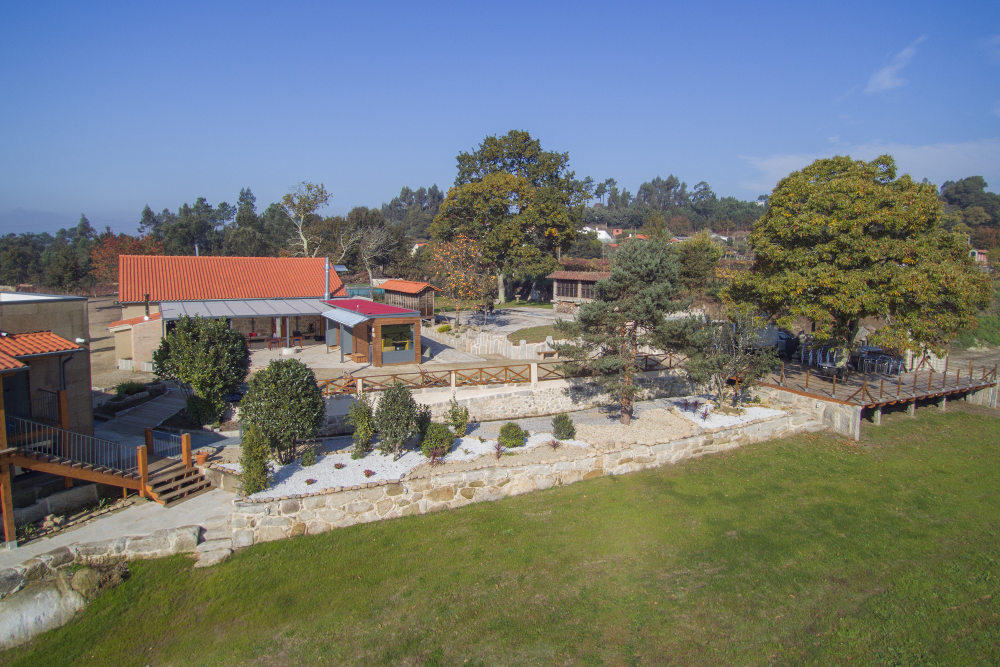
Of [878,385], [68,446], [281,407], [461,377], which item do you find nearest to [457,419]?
[461,377]

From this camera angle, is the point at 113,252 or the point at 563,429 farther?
the point at 113,252

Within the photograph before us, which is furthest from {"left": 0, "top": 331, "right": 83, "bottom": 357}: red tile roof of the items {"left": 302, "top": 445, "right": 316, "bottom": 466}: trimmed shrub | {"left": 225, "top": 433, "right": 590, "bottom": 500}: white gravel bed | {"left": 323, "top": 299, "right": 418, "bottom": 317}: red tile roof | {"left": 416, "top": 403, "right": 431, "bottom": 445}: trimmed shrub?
{"left": 323, "top": 299, "right": 418, "bottom": 317}: red tile roof

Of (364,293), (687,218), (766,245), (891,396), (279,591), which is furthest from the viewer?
(687,218)

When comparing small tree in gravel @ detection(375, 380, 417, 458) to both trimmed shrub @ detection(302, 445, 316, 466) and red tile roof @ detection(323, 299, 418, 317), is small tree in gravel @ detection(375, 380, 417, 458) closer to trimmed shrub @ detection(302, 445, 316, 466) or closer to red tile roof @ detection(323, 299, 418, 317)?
trimmed shrub @ detection(302, 445, 316, 466)

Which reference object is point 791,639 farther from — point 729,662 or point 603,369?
point 603,369

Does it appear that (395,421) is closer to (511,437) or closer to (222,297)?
(511,437)

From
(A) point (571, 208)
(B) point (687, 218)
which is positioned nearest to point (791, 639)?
(A) point (571, 208)

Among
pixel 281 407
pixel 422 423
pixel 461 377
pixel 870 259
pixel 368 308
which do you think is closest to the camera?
pixel 281 407
